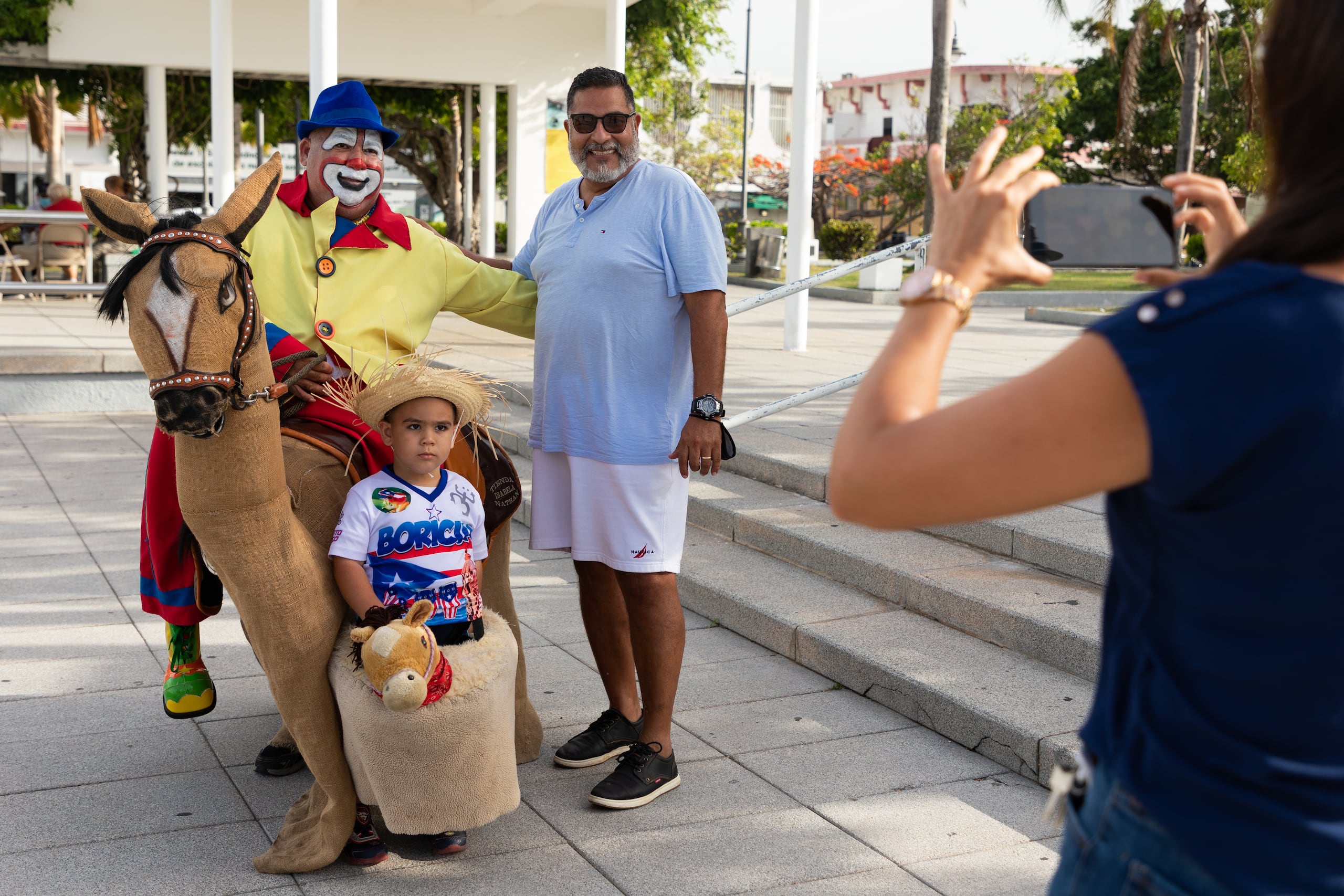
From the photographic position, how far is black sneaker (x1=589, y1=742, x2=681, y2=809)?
12.3ft

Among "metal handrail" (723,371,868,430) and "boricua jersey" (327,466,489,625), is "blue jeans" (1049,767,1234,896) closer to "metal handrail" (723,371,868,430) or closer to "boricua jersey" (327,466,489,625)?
"boricua jersey" (327,466,489,625)

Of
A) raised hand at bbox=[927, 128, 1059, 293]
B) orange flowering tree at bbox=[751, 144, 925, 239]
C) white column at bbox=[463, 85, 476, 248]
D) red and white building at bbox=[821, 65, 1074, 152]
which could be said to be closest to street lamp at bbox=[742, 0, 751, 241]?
orange flowering tree at bbox=[751, 144, 925, 239]

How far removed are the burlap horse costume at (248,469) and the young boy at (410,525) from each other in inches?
4.3

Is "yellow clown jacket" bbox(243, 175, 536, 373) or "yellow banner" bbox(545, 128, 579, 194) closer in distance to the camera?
"yellow clown jacket" bbox(243, 175, 536, 373)

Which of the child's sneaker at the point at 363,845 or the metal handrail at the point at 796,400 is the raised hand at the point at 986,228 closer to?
the child's sneaker at the point at 363,845

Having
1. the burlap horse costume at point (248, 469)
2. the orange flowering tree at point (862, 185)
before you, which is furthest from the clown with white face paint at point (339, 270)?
the orange flowering tree at point (862, 185)

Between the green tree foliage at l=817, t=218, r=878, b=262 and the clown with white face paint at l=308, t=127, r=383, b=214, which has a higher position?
the green tree foliage at l=817, t=218, r=878, b=262

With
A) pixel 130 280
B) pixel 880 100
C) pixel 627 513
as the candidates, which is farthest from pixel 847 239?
pixel 880 100

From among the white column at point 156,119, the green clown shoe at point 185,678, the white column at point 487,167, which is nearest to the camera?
the green clown shoe at point 185,678

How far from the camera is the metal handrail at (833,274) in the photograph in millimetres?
6531

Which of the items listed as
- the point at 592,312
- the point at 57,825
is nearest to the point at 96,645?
the point at 57,825

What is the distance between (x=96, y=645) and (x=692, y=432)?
2.88m

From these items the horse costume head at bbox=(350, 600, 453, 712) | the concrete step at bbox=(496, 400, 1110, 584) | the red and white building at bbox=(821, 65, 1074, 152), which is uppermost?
the red and white building at bbox=(821, 65, 1074, 152)

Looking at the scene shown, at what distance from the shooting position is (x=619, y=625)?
4.12 meters
